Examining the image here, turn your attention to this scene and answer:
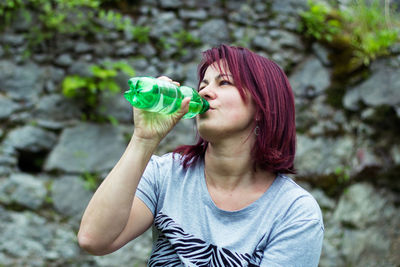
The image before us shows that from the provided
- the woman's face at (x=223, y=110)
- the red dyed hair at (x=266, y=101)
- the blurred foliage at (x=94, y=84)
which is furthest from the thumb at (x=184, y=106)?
the blurred foliage at (x=94, y=84)

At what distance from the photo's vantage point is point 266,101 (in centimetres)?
144

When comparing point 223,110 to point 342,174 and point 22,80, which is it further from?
point 22,80

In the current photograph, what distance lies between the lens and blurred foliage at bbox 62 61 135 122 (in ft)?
9.95

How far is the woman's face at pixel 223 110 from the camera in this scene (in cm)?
138

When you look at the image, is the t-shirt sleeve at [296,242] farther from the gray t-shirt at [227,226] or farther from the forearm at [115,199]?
the forearm at [115,199]

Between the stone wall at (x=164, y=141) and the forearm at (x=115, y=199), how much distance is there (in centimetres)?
180

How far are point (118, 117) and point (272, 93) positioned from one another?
6.38 feet

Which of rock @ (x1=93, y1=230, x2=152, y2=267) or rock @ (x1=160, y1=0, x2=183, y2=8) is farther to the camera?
rock @ (x1=160, y1=0, x2=183, y2=8)

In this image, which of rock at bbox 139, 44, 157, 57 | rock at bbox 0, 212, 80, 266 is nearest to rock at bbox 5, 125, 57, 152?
rock at bbox 0, 212, 80, 266

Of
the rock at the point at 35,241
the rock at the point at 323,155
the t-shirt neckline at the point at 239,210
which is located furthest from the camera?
the rock at the point at 323,155

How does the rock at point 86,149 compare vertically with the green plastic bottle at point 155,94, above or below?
below

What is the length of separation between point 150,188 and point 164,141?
5.85 ft

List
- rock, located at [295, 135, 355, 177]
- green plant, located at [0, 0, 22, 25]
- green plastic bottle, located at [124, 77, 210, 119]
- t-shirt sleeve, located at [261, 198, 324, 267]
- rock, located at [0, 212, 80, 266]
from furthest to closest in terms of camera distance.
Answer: rock, located at [295, 135, 355, 177] → green plant, located at [0, 0, 22, 25] → rock, located at [0, 212, 80, 266] → t-shirt sleeve, located at [261, 198, 324, 267] → green plastic bottle, located at [124, 77, 210, 119]

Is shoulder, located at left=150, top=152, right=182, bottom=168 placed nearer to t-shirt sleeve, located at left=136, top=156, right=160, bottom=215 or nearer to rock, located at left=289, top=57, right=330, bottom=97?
t-shirt sleeve, located at left=136, top=156, right=160, bottom=215
